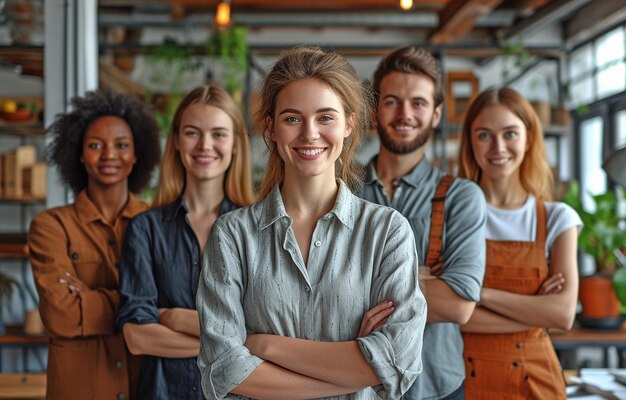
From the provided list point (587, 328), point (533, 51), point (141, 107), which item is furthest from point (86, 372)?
point (533, 51)

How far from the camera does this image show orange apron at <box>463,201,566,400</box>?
249 cm

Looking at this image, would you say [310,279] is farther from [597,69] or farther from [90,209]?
[597,69]

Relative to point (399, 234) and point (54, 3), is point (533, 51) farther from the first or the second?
point (399, 234)

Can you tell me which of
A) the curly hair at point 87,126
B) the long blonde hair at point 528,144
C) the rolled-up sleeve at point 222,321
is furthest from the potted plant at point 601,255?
the rolled-up sleeve at point 222,321

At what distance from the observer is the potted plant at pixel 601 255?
402cm

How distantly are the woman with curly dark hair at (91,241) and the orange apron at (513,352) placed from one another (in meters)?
1.18

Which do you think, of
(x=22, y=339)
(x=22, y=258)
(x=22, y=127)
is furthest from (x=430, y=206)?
(x=22, y=258)

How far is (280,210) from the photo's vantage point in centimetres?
175

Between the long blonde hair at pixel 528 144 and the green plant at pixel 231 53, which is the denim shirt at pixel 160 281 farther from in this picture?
the green plant at pixel 231 53

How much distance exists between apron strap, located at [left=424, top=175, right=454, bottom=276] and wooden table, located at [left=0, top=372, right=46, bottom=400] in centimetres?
239

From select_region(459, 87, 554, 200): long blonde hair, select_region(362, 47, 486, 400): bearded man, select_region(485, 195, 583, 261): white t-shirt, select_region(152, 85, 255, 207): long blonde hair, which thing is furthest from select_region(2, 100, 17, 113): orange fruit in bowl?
select_region(485, 195, 583, 261): white t-shirt

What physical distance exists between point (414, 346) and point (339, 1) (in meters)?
6.04

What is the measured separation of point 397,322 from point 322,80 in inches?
23.0

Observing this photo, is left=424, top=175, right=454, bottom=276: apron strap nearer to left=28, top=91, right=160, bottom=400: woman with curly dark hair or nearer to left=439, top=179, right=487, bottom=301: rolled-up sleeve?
left=439, top=179, right=487, bottom=301: rolled-up sleeve
